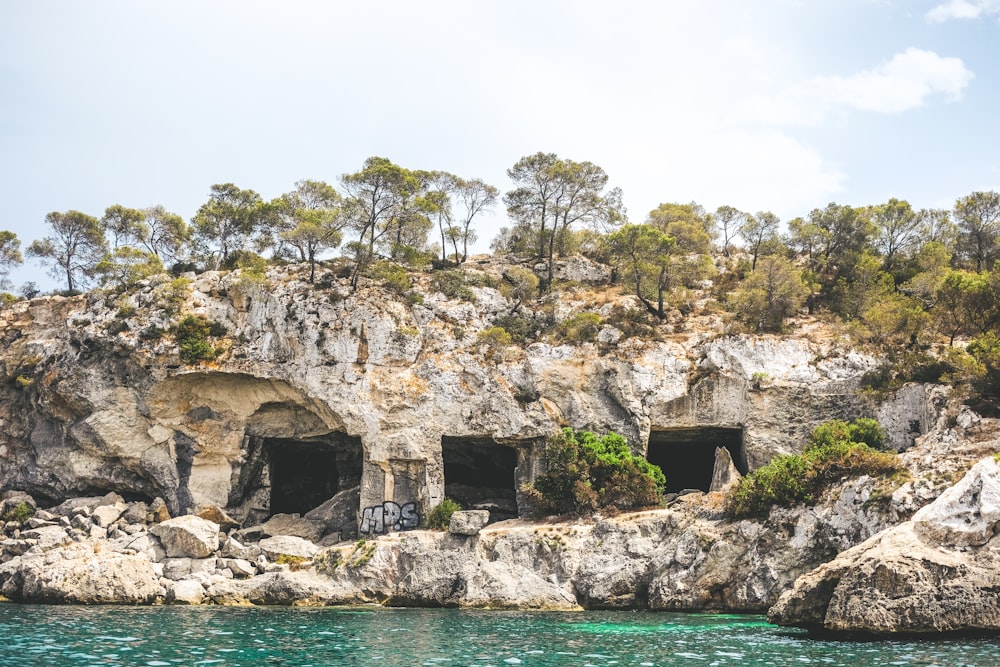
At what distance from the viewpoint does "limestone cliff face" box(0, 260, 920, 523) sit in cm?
4247

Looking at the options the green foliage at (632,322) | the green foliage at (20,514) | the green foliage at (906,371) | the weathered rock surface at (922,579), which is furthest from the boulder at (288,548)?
the green foliage at (906,371)

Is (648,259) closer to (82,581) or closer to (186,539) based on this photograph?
(186,539)

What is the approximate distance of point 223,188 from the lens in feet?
191

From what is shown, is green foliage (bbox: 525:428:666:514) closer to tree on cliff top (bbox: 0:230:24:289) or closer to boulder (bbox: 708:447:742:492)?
boulder (bbox: 708:447:742:492)

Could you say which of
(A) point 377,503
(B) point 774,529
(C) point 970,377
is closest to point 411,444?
(A) point 377,503

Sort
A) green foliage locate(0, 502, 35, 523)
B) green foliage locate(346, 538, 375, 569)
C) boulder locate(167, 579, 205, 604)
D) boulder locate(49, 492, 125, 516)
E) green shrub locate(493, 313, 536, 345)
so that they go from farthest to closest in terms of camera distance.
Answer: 1. green shrub locate(493, 313, 536, 345)
2. boulder locate(49, 492, 125, 516)
3. green foliage locate(0, 502, 35, 523)
4. green foliage locate(346, 538, 375, 569)
5. boulder locate(167, 579, 205, 604)

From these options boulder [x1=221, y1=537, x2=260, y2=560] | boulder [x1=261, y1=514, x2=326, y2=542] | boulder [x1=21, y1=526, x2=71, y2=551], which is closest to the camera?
boulder [x1=221, y1=537, x2=260, y2=560]

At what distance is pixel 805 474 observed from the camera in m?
31.5

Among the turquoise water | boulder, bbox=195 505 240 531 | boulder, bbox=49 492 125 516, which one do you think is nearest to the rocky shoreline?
boulder, bbox=49 492 125 516

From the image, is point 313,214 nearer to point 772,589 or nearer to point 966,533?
point 772,589

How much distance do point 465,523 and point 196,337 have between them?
Answer: 1876 centimetres

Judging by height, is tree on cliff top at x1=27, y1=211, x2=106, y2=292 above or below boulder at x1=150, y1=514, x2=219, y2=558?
above

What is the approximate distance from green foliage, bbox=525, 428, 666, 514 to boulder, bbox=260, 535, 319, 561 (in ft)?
36.0

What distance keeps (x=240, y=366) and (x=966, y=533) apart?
114 ft
